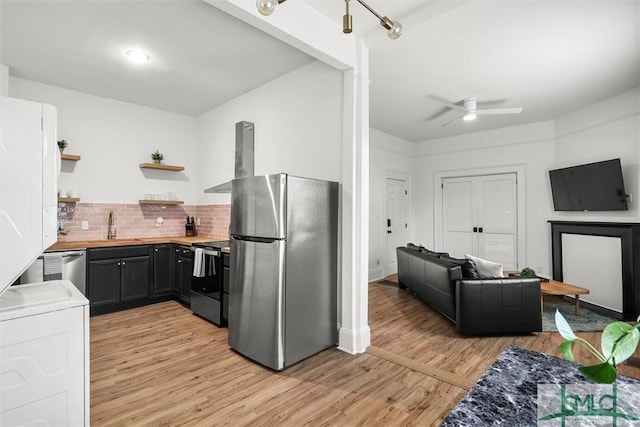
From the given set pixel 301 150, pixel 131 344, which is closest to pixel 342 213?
pixel 301 150

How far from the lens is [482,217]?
20.3ft

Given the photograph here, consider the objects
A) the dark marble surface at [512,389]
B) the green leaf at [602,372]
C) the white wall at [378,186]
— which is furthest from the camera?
the white wall at [378,186]

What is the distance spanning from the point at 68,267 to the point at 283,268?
2.70 meters

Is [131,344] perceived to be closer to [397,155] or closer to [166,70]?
[166,70]

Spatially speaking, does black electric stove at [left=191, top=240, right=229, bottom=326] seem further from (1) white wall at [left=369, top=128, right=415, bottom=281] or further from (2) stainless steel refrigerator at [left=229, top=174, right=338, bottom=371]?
(1) white wall at [left=369, top=128, right=415, bottom=281]

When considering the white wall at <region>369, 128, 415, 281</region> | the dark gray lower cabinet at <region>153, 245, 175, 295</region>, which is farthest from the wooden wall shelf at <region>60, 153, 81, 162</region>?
the white wall at <region>369, 128, 415, 281</region>

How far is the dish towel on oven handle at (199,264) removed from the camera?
11.7 feet

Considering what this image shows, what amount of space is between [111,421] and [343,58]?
3164 mm

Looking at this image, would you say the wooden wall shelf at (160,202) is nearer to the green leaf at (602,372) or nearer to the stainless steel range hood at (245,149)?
the stainless steel range hood at (245,149)

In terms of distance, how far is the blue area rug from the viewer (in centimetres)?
361

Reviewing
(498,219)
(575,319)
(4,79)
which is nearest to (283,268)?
(4,79)

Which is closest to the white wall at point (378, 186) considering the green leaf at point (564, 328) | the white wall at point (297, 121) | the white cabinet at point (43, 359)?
the white wall at point (297, 121)

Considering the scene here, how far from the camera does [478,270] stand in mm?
3523
